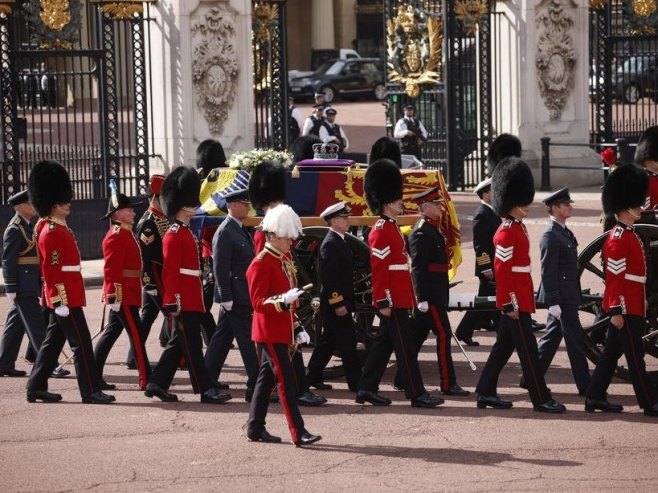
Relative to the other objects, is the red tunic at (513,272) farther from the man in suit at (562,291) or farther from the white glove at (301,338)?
the white glove at (301,338)

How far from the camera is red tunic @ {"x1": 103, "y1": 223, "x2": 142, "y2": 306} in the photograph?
10.1m

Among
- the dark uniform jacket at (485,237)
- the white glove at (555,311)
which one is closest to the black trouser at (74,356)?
the white glove at (555,311)

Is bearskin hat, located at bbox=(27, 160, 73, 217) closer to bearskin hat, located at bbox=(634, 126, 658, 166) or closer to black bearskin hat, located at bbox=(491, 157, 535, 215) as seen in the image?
black bearskin hat, located at bbox=(491, 157, 535, 215)

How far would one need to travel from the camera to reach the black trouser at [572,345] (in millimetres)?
9688

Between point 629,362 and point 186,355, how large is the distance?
2680 millimetres

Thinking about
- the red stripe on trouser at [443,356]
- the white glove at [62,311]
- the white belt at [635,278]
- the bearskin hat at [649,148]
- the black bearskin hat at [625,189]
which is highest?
the bearskin hat at [649,148]

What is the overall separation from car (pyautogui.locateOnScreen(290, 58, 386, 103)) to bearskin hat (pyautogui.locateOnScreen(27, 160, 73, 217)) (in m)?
31.6

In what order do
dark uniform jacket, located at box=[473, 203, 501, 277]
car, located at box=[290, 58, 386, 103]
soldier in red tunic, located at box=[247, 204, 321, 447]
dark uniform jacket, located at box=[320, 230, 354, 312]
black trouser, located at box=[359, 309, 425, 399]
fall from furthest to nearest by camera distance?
car, located at box=[290, 58, 386, 103] → dark uniform jacket, located at box=[473, 203, 501, 277] → dark uniform jacket, located at box=[320, 230, 354, 312] → black trouser, located at box=[359, 309, 425, 399] → soldier in red tunic, located at box=[247, 204, 321, 447]

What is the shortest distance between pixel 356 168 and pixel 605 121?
12.0m

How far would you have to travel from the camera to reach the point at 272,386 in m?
8.54

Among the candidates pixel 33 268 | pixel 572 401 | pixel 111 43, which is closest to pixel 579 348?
pixel 572 401

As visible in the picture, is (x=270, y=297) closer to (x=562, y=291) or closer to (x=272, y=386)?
(x=272, y=386)

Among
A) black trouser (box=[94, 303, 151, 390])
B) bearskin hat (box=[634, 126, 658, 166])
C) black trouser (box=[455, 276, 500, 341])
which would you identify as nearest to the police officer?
black trouser (box=[94, 303, 151, 390])

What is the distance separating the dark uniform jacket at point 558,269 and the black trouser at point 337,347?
1.25 meters
